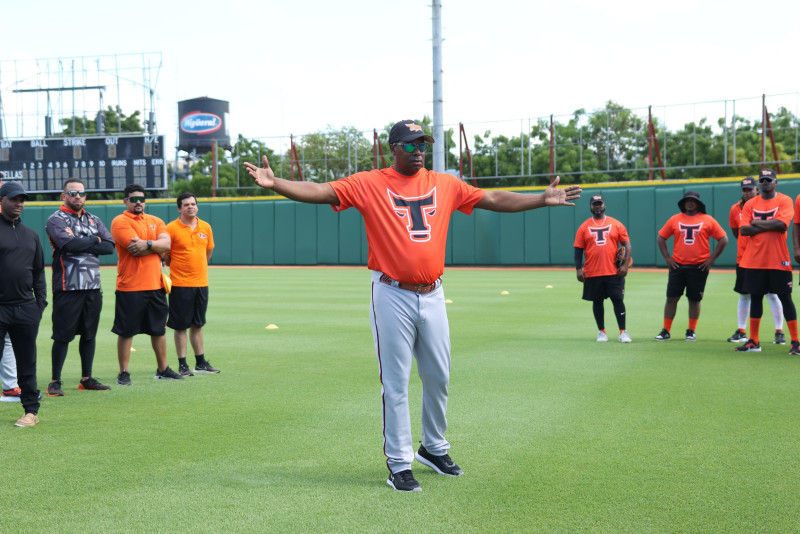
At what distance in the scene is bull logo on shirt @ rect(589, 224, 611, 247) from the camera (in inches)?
457

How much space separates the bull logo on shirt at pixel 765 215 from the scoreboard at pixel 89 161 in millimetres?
34265

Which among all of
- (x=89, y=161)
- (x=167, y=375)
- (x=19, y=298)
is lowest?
(x=167, y=375)

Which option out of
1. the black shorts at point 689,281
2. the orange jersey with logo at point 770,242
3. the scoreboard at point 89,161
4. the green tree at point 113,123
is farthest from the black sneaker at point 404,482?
the green tree at point 113,123

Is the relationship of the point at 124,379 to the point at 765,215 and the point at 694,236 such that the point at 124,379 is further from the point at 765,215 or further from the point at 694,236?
the point at 765,215

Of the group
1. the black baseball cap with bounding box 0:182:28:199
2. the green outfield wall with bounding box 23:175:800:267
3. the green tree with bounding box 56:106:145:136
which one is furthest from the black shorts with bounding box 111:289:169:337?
the green tree with bounding box 56:106:145:136

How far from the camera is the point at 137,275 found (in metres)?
8.62

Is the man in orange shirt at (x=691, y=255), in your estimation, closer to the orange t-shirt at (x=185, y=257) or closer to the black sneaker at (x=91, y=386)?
the orange t-shirt at (x=185, y=257)

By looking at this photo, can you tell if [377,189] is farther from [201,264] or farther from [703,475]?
[201,264]

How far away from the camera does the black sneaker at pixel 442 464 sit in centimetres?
520

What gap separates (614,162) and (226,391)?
4105 cm

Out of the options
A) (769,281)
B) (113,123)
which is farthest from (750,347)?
(113,123)

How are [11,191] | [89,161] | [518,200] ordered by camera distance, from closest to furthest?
[518,200] → [11,191] → [89,161]

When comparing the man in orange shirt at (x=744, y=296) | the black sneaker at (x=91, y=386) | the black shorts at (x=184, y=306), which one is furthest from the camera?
the man in orange shirt at (x=744, y=296)

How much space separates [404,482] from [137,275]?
4846 millimetres
